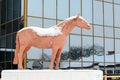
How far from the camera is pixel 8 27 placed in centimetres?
1906

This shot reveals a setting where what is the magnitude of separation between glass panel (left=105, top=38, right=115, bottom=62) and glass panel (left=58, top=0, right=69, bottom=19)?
3.74 meters

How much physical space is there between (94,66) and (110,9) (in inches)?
177

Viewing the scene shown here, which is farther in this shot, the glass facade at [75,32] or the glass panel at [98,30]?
the glass panel at [98,30]

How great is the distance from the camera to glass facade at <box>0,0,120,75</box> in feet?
58.1

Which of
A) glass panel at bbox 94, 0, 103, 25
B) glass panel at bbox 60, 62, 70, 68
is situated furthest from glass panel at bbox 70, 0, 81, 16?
glass panel at bbox 60, 62, 70, 68

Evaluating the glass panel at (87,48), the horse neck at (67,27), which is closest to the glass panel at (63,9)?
the glass panel at (87,48)

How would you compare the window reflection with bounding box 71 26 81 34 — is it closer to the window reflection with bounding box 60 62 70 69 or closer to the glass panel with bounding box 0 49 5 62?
the window reflection with bounding box 60 62 70 69

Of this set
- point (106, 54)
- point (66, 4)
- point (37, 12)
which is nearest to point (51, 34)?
point (37, 12)

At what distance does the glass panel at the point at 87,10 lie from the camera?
65.6 feet

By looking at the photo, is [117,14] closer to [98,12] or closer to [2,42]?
→ [98,12]

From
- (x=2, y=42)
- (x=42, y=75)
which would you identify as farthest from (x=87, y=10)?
(x=42, y=75)

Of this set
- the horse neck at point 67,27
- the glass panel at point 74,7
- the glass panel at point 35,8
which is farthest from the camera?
the glass panel at point 74,7

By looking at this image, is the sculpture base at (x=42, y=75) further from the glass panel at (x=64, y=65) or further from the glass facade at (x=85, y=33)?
the glass panel at (x=64, y=65)

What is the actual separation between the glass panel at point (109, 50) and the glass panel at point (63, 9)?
374 centimetres
